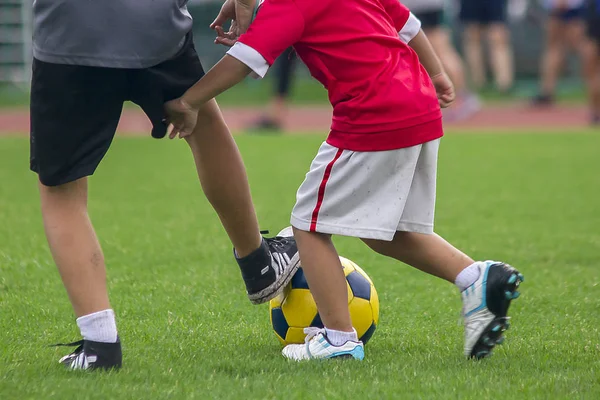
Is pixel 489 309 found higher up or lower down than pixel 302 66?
higher up

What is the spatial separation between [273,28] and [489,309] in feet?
3.59

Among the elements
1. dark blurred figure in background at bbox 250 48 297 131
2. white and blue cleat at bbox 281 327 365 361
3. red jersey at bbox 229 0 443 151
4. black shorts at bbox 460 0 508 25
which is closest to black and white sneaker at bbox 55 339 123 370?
white and blue cleat at bbox 281 327 365 361

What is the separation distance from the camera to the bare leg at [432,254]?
10.7 feet

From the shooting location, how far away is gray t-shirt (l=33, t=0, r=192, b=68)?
9.41 ft

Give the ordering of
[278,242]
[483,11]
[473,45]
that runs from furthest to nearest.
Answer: [473,45] → [483,11] → [278,242]

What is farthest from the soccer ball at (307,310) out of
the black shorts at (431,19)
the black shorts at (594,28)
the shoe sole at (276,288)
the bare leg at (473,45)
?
the bare leg at (473,45)

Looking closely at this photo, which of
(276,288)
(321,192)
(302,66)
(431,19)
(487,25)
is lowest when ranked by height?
(302,66)

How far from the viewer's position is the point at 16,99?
16.6 meters

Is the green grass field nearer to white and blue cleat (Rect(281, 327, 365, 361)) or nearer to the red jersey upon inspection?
white and blue cleat (Rect(281, 327, 365, 361))

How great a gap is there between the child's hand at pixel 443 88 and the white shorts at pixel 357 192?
50 centimetres

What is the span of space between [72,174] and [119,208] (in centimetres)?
348

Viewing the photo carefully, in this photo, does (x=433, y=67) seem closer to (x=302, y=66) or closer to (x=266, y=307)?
(x=266, y=307)

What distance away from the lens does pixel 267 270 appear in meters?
3.55

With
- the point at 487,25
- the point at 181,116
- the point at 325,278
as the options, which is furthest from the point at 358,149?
the point at 487,25
